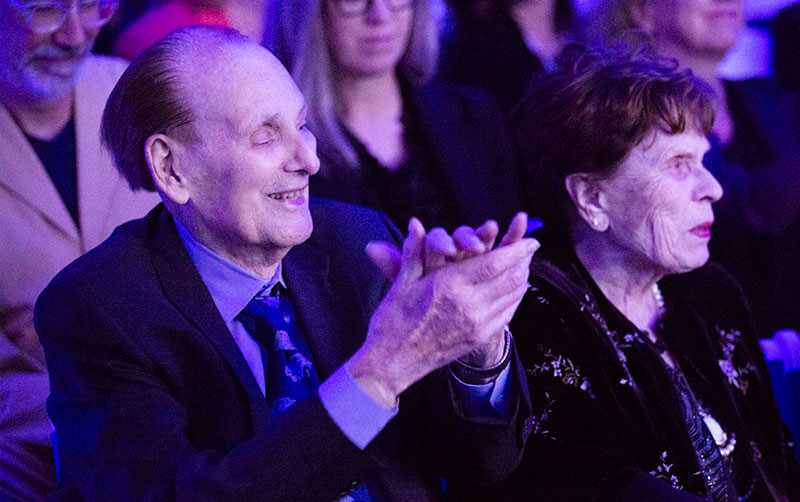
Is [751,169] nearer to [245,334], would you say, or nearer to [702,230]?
[702,230]

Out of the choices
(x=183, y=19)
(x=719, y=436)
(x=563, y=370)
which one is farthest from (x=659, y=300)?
(x=183, y=19)

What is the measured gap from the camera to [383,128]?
240cm

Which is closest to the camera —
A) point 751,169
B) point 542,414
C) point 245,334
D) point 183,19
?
point 245,334

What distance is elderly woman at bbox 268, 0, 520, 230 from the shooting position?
2311mm

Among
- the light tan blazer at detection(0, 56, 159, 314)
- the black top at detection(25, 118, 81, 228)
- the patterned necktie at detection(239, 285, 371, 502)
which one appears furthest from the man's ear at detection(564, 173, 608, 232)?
the black top at detection(25, 118, 81, 228)

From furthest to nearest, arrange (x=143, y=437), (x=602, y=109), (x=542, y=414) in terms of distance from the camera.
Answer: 1. (x=602, y=109)
2. (x=542, y=414)
3. (x=143, y=437)

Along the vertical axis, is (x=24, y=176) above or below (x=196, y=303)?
below

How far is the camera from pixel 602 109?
192cm

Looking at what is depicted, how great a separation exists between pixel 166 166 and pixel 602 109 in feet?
3.14

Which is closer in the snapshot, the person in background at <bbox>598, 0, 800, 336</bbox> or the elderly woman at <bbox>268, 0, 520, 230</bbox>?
the elderly woman at <bbox>268, 0, 520, 230</bbox>

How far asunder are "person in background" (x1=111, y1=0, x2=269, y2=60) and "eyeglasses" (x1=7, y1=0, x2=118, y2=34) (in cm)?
6

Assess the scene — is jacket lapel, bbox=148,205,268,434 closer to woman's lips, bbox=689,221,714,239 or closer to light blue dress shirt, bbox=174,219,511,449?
light blue dress shirt, bbox=174,219,511,449

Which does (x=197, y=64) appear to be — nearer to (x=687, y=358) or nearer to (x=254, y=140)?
(x=254, y=140)

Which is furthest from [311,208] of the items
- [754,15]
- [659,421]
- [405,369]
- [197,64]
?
[754,15]
